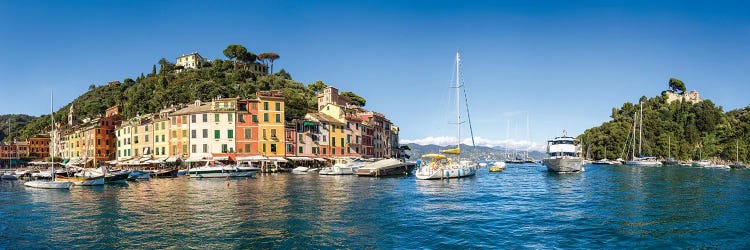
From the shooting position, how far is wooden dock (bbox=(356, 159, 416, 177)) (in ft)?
237

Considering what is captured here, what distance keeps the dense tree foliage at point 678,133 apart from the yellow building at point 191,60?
5188 inches

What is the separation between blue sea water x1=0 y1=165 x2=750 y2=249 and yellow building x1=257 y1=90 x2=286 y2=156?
1631 inches

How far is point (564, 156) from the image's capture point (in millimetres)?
77312

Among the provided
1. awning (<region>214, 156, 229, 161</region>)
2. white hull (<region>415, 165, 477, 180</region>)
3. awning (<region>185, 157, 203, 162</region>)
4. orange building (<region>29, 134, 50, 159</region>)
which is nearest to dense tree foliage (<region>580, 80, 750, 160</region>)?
white hull (<region>415, 165, 477, 180</region>)

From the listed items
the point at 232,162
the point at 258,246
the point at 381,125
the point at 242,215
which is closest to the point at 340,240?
the point at 258,246

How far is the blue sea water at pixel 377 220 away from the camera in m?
22.4

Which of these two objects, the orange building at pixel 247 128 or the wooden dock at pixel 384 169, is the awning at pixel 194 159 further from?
the wooden dock at pixel 384 169

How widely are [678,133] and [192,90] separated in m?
149

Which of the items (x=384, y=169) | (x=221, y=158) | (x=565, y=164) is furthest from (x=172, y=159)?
(x=565, y=164)

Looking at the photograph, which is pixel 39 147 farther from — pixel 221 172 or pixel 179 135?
pixel 221 172

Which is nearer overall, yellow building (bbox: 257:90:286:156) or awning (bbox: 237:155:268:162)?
awning (bbox: 237:155:268:162)

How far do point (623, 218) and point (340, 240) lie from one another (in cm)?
1699

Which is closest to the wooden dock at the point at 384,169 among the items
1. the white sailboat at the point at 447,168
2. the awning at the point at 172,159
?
the white sailboat at the point at 447,168

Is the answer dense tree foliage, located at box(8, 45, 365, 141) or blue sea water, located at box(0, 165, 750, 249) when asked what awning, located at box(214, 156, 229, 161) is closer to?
dense tree foliage, located at box(8, 45, 365, 141)
